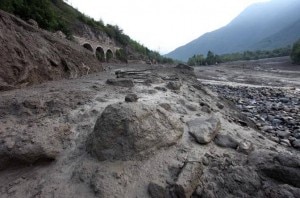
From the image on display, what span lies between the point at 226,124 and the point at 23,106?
17.6 feet

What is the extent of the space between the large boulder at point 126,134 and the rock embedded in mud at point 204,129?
0.71 metres

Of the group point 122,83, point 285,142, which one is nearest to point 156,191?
point 285,142

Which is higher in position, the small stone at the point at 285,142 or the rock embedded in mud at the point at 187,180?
the rock embedded in mud at the point at 187,180

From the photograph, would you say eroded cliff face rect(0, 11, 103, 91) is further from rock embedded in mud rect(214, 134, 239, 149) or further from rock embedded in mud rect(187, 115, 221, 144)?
rock embedded in mud rect(214, 134, 239, 149)

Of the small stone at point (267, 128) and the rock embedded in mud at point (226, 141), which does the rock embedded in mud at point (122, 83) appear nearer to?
the small stone at point (267, 128)

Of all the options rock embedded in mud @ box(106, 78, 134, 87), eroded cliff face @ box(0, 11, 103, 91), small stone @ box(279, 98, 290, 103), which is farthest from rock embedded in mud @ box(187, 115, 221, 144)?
small stone @ box(279, 98, 290, 103)

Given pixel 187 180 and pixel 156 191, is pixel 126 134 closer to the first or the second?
pixel 156 191

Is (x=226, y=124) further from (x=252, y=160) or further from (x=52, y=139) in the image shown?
(x=52, y=139)

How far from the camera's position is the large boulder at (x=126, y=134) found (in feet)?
15.6

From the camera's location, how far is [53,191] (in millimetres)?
4117

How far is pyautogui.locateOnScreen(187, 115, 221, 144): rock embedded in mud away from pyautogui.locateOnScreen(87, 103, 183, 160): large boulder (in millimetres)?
715

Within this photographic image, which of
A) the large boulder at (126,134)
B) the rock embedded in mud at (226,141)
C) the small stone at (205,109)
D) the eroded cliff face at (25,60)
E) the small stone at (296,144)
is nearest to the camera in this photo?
the large boulder at (126,134)

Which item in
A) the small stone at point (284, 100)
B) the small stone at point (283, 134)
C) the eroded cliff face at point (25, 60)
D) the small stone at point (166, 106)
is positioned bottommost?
the small stone at point (284, 100)

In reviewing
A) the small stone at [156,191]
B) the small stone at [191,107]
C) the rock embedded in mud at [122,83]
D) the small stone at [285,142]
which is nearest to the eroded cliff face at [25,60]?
the rock embedded in mud at [122,83]
